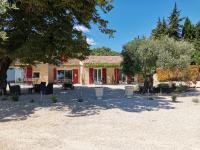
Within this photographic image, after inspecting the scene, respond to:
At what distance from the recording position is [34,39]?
21.2 m

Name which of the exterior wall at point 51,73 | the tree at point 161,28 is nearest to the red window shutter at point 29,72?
the exterior wall at point 51,73

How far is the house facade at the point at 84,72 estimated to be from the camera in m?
49.2

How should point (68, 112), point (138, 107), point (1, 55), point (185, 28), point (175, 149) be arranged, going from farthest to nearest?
1. point (185, 28)
2. point (1, 55)
3. point (138, 107)
4. point (68, 112)
5. point (175, 149)

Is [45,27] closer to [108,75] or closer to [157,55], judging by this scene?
[157,55]

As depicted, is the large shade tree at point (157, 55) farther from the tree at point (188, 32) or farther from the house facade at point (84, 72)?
the tree at point (188, 32)

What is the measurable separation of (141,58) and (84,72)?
74.4 ft

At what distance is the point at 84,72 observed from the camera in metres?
50.0

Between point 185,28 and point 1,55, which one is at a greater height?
point 185,28

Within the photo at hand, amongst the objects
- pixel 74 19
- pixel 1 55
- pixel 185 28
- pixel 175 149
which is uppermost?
pixel 185 28

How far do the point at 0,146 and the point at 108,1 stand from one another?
13.0 metres

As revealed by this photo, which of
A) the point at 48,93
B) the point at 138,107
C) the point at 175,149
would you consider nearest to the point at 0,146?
the point at 175,149

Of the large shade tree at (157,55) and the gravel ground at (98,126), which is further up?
the large shade tree at (157,55)

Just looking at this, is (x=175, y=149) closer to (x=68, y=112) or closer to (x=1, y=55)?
(x=68, y=112)

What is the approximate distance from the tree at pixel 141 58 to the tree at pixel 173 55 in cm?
60
